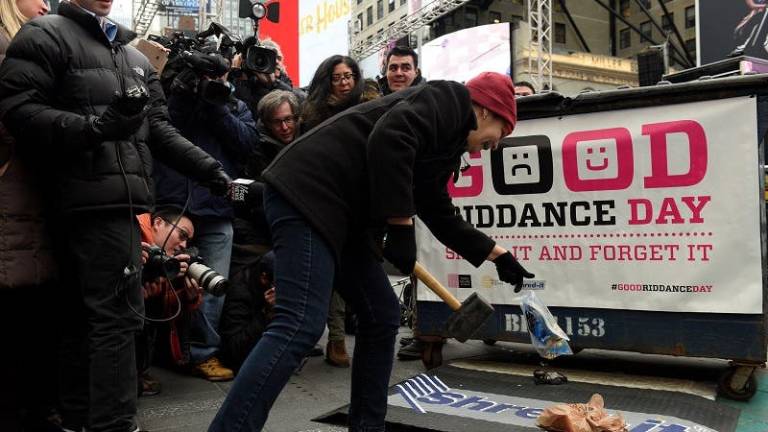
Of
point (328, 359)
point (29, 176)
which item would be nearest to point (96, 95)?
point (29, 176)

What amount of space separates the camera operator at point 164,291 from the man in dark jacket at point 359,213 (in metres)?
0.91

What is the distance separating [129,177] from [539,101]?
2453 millimetres

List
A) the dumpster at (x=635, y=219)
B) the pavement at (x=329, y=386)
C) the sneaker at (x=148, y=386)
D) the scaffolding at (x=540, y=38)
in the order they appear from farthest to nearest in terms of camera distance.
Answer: the scaffolding at (x=540, y=38) < the sneaker at (x=148, y=386) < the dumpster at (x=635, y=219) < the pavement at (x=329, y=386)

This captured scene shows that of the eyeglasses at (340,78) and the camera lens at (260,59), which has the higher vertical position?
the camera lens at (260,59)

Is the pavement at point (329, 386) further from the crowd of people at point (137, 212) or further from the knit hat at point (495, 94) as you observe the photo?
the knit hat at point (495, 94)

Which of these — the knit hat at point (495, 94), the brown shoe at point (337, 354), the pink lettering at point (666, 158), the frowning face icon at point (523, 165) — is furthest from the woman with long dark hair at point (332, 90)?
→ the knit hat at point (495, 94)

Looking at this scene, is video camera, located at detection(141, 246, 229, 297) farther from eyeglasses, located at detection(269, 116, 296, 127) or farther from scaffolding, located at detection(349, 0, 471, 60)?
scaffolding, located at detection(349, 0, 471, 60)

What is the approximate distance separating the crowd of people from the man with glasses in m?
2.29

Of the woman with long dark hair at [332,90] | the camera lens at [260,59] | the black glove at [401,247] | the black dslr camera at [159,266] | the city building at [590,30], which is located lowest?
the black dslr camera at [159,266]

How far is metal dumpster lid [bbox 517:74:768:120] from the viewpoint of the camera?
11.6 ft

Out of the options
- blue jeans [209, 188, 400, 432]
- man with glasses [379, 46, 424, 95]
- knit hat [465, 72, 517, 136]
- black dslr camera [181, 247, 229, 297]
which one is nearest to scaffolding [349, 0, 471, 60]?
man with glasses [379, 46, 424, 95]

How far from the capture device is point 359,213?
8.00ft

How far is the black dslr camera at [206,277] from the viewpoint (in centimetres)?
277

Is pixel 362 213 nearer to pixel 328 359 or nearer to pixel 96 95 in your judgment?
pixel 96 95
